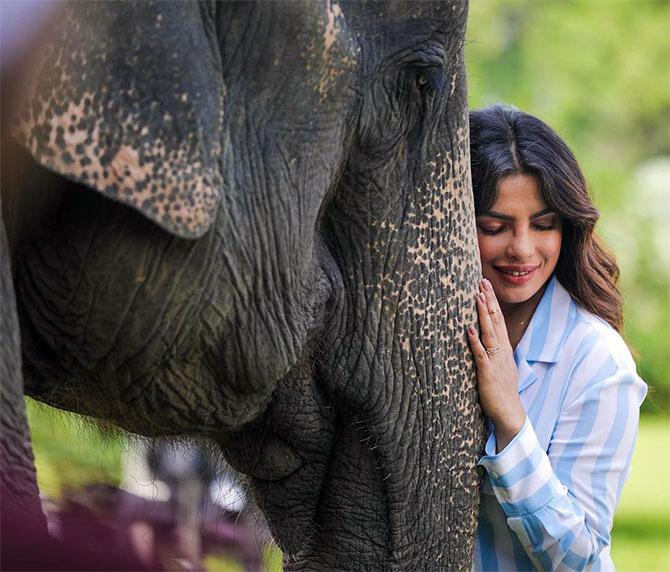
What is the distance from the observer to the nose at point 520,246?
301 cm

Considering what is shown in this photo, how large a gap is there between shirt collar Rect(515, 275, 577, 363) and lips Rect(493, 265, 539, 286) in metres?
0.11

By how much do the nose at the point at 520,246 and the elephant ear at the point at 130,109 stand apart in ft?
3.79

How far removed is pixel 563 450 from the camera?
2965 mm

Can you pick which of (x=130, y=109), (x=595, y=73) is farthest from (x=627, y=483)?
(x=595, y=73)

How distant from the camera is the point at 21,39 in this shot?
6.15 ft

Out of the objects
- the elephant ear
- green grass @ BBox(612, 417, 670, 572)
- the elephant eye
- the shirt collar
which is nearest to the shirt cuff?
the shirt collar

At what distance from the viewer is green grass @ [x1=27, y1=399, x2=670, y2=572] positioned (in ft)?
4.93

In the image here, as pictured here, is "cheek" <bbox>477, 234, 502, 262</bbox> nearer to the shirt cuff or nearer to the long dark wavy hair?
the long dark wavy hair

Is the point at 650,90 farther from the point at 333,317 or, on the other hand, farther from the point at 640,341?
the point at 333,317

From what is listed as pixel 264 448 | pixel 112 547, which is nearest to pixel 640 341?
pixel 264 448

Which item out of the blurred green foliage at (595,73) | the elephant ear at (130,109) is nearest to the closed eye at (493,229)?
the elephant ear at (130,109)

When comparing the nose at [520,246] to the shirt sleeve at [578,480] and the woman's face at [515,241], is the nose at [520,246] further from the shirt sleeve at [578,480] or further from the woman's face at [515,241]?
the shirt sleeve at [578,480]

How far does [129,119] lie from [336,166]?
52 cm

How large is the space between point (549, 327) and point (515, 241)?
0.74ft
